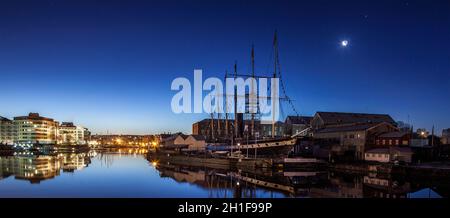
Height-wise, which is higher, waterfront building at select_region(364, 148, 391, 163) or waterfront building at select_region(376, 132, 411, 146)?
waterfront building at select_region(376, 132, 411, 146)

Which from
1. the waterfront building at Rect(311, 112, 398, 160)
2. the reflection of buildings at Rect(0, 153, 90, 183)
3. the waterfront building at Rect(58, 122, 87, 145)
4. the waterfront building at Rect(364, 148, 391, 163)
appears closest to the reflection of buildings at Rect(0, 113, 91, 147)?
the waterfront building at Rect(58, 122, 87, 145)

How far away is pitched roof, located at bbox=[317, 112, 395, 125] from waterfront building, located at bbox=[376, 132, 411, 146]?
13755 millimetres

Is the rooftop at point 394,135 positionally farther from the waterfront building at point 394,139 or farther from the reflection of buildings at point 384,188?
the reflection of buildings at point 384,188

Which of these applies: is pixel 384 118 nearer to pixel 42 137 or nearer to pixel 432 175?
pixel 432 175

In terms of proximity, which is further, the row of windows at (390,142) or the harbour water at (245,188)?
the row of windows at (390,142)

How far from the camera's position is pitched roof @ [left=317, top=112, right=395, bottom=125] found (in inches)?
1929

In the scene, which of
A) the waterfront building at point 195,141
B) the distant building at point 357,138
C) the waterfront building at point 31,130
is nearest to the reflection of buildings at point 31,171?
the waterfront building at point 195,141

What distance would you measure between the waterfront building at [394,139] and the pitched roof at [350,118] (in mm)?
13755

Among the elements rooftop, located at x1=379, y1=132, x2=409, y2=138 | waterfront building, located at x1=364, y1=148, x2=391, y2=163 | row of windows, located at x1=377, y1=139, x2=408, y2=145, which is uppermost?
rooftop, located at x1=379, y1=132, x2=409, y2=138

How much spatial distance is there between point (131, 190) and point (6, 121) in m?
128

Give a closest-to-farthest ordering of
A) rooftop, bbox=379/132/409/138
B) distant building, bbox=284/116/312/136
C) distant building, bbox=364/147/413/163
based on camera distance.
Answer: distant building, bbox=364/147/413/163, rooftop, bbox=379/132/409/138, distant building, bbox=284/116/312/136

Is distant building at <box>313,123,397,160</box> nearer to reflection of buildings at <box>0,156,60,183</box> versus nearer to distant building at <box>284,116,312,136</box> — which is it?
distant building at <box>284,116,312,136</box>

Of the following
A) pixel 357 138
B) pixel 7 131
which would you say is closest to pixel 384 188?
pixel 357 138

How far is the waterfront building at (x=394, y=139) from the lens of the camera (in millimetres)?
32906
